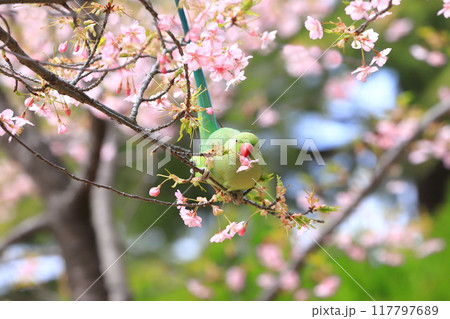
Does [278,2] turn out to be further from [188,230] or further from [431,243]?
[188,230]

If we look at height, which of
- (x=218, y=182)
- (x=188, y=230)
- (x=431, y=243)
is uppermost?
(x=188, y=230)

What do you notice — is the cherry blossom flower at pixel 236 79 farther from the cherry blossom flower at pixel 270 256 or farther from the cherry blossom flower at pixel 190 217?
the cherry blossom flower at pixel 270 256

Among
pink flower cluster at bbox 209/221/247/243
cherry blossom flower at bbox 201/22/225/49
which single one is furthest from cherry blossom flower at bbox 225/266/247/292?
cherry blossom flower at bbox 201/22/225/49

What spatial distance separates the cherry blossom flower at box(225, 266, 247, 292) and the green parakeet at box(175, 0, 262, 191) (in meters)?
2.98

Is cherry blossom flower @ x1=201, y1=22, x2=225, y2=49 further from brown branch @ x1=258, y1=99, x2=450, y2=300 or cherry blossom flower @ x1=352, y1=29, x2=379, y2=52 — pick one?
brown branch @ x1=258, y1=99, x2=450, y2=300

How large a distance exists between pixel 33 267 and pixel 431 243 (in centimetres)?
352

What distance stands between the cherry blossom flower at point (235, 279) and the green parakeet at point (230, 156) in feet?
9.78

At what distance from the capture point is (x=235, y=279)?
12.9 feet

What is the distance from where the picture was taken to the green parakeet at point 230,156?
1044 millimetres

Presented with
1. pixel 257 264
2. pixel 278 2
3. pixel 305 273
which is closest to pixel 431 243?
pixel 305 273

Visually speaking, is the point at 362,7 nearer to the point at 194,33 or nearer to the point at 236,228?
the point at 194,33

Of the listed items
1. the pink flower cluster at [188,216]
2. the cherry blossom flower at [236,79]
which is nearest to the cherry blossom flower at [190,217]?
the pink flower cluster at [188,216]

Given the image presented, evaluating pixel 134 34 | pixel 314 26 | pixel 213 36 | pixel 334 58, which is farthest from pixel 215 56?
pixel 334 58
